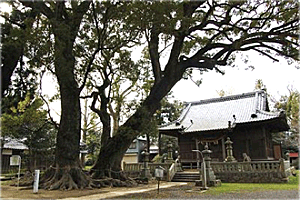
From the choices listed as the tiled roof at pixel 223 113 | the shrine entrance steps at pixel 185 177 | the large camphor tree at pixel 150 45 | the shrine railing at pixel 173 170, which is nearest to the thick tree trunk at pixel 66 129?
the large camphor tree at pixel 150 45

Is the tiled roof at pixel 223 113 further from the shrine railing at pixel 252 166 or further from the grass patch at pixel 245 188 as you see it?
the grass patch at pixel 245 188

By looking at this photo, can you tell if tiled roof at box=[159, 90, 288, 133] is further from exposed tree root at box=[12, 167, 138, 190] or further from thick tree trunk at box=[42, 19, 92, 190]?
thick tree trunk at box=[42, 19, 92, 190]

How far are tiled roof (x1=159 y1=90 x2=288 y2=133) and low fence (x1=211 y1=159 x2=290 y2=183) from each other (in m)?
3.23

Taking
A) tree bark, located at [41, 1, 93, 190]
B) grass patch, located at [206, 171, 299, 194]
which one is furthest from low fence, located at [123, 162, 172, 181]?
tree bark, located at [41, 1, 93, 190]

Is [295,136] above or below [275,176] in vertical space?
above

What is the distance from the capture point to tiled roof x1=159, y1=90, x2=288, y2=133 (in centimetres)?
1753

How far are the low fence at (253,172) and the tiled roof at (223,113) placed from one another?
3230 millimetres

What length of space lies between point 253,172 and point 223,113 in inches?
266

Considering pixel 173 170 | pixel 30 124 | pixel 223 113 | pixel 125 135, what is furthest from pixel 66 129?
pixel 223 113

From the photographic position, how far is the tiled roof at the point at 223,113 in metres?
17.5

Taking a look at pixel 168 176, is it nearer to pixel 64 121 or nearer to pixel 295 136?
pixel 64 121

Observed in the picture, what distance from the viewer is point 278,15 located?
10.1 meters

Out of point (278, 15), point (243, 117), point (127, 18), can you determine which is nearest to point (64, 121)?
point (127, 18)

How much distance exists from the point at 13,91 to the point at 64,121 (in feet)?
7.35
